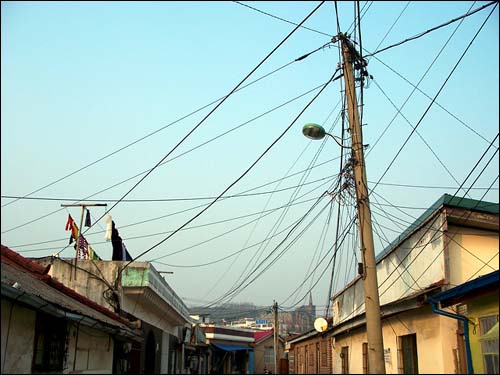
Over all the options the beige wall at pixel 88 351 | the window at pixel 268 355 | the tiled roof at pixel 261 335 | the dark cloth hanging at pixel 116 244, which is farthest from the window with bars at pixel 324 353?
the window at pixel 268 355

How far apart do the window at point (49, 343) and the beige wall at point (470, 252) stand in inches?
351

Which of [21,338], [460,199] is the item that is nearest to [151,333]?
[21,338]

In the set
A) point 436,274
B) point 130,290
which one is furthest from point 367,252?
point 130,290

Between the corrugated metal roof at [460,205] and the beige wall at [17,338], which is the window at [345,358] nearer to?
the corrugated metal roof at [460,205]

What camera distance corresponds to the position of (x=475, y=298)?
933 centimetres

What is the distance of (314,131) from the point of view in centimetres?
922

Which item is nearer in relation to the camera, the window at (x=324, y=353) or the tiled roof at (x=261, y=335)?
the window at (x=324, y=353)

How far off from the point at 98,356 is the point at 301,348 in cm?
2216

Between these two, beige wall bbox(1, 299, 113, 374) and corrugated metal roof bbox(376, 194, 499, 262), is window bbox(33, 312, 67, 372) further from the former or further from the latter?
corrugated metal roof bbox(376, 194, 499, 262)

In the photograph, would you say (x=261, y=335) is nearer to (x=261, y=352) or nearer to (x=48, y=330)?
(x=261, y=352)

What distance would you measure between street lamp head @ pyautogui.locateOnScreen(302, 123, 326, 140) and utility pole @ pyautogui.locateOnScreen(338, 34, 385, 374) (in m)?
0.65

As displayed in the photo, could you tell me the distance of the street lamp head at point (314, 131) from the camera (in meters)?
9.19

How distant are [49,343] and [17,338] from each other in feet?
4.46

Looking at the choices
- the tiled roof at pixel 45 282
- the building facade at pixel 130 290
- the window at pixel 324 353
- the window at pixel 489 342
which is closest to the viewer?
the window at pixel 489 342
